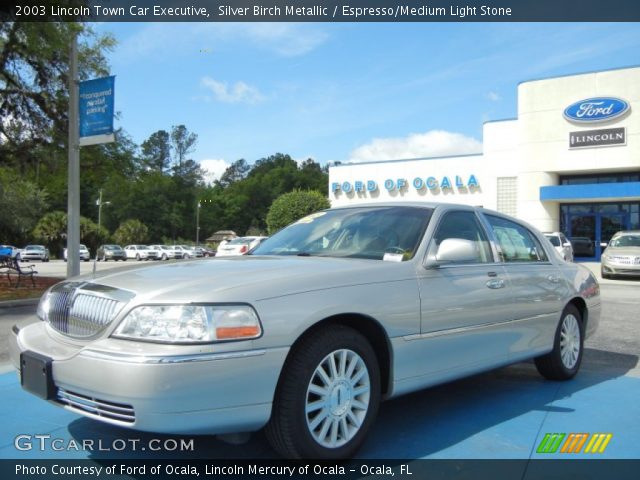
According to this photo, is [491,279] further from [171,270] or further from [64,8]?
[64,8]

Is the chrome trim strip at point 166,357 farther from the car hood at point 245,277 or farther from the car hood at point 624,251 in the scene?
the car hood at point 624,251

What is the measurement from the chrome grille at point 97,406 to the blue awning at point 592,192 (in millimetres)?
32355

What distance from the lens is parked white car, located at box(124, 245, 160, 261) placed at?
56.2 meters

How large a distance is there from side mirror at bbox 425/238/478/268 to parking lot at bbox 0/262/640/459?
1166mm

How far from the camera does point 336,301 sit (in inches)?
134

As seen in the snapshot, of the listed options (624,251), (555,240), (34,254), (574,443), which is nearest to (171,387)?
(574,443)

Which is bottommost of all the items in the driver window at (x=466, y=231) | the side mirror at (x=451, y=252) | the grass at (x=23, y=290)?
the grass at (x=23, y=290)

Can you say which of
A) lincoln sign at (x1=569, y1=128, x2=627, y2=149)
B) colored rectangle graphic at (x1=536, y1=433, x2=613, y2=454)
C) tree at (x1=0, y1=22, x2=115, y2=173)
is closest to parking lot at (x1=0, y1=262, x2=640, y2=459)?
colored rectangle graphic at (x1=536, y1=433, x2=613, y2=454)

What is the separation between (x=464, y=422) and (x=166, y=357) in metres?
2.43

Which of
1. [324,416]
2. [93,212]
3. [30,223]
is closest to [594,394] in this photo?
[324,416]

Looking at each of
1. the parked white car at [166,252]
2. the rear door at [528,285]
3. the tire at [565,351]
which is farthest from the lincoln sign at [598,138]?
the parked white car at [166,252]

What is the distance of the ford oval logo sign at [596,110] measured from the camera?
3188 centimetres

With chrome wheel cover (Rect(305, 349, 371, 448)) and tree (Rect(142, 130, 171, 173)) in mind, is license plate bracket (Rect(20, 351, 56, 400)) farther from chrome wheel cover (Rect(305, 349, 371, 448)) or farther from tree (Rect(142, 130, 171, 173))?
tree (Rect(142, 130, 171, 173))

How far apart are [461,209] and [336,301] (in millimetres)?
1871
